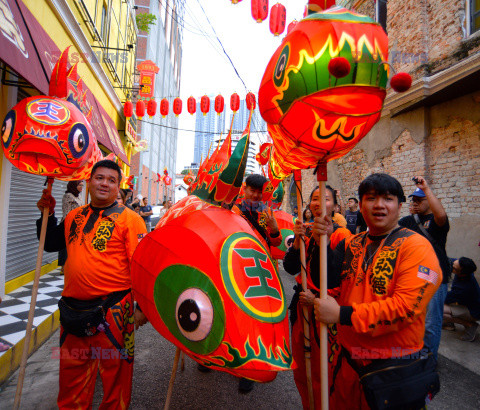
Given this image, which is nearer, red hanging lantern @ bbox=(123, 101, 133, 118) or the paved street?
the paved street

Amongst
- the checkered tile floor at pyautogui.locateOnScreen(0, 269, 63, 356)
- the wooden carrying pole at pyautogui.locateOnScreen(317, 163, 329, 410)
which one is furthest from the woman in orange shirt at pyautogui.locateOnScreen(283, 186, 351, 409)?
the checkered tile floor at pyautogui.locateOnScreen(0, 269, 63, 356)

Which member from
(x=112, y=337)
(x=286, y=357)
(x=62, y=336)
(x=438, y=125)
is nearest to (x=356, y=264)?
(x=286, y=357)

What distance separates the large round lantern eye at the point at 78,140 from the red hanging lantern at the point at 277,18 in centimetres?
611

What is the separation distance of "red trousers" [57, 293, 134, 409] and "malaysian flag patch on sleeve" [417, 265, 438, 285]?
1882 mm

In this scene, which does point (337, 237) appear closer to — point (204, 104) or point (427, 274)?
point (427, 274)

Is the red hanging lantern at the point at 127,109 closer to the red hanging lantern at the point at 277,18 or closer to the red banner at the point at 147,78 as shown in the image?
the red banner at the point at 147,78

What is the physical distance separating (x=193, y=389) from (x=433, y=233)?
2.59 meters

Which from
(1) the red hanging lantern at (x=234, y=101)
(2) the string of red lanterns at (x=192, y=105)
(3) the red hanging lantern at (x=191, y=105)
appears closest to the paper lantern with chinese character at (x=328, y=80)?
(2) the string of red lanterns at (x=192, y=105)

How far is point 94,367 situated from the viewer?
6.98 ft

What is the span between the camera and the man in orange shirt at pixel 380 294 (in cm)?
139

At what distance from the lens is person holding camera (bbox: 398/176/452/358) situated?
2.49 meters

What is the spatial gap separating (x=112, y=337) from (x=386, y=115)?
8.59 meters

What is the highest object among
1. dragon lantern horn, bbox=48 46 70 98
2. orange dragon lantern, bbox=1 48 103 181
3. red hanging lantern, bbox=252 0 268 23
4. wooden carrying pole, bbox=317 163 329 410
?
red hanging lantern, bbox=252 0 268 23

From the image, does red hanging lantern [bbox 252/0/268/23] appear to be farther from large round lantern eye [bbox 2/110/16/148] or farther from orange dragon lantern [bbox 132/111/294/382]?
orange dragon lantern [bbox 132/111/294/382]
